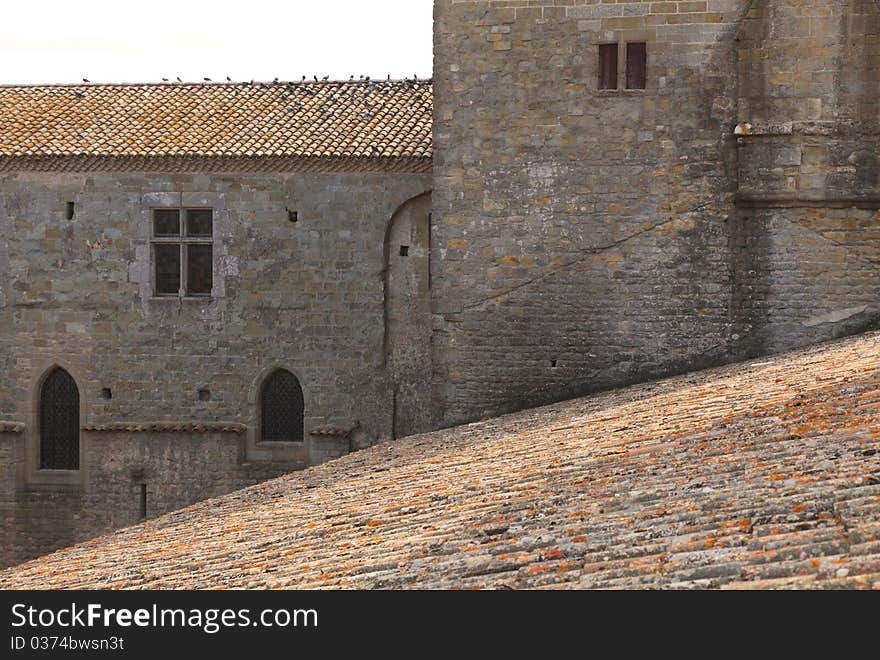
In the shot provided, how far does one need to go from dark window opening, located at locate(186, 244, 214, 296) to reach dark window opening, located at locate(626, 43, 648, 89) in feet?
20.3

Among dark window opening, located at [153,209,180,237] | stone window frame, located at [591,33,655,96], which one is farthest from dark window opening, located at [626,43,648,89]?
dark window opening, located at [153,209,180,237]

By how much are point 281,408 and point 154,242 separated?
2663mm

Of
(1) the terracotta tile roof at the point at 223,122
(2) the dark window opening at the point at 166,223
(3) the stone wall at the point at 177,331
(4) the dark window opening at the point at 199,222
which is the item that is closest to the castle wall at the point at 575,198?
(1) the terracotta tile roof at the point at 223,122

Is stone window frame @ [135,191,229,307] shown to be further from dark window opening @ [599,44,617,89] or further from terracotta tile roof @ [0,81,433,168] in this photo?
dark window opening @ [599,44,617,89]

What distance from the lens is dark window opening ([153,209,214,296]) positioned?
16234 millimetres

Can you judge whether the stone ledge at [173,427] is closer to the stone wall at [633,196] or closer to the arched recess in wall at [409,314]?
the arched recess in wall at [409,314]

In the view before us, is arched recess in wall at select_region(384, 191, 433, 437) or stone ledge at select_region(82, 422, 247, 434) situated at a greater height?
arched recess in wall at select_region(384, 191, 433, 437)

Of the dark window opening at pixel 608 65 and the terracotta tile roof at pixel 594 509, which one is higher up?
the dark window opening at pixel 608 65

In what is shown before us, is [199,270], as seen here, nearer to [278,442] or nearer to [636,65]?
[278,442]

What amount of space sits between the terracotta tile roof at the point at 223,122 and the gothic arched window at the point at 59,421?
2.91m

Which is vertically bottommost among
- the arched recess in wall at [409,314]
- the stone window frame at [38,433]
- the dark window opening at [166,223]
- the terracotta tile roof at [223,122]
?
the stone window frame at [38,433]

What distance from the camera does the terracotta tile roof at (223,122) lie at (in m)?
15.7
